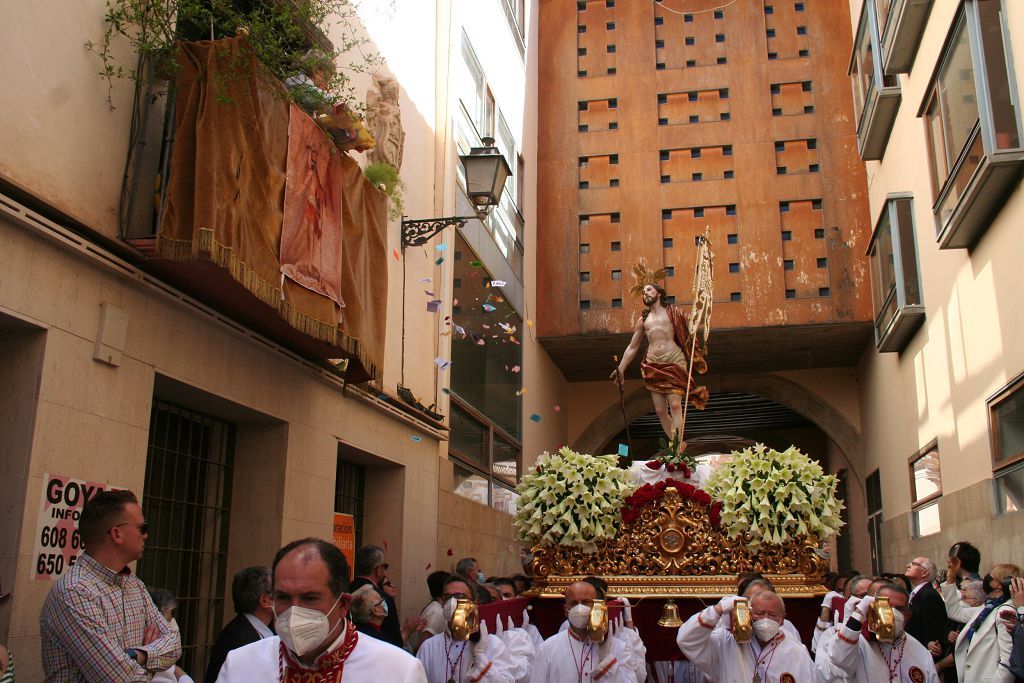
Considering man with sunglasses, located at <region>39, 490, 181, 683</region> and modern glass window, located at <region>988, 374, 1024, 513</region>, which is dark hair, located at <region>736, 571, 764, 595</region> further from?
man with sunglasses, located at <region>39, 490, 181, 683</region>

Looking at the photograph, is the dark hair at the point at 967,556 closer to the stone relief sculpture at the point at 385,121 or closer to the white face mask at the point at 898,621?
the white face mask at the point at 898,621

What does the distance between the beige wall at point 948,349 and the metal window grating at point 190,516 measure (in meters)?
6.59

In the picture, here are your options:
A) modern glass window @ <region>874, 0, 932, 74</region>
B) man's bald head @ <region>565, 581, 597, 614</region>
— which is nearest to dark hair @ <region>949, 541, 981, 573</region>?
man's bald head @ <region>565, 581, 597, 614</region>

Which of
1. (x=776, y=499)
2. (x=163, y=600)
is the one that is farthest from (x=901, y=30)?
(x=163, y=600)

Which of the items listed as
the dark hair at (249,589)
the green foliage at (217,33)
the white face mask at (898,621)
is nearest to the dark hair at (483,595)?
the dark hair at (249,589)

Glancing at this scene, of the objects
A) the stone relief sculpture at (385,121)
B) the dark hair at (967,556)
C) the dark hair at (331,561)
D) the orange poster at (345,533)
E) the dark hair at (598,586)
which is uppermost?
the stone relief sculpture at (385,121)

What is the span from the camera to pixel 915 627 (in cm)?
723

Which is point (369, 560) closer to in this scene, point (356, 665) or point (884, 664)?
point (884, 664)

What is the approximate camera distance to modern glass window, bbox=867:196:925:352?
43.5 ft

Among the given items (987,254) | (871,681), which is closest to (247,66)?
(871,681)

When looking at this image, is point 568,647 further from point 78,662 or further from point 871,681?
point 78,662

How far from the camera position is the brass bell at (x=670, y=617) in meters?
6.38

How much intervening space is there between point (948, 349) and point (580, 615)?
7802 mm

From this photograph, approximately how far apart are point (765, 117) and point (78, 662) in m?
16.9
